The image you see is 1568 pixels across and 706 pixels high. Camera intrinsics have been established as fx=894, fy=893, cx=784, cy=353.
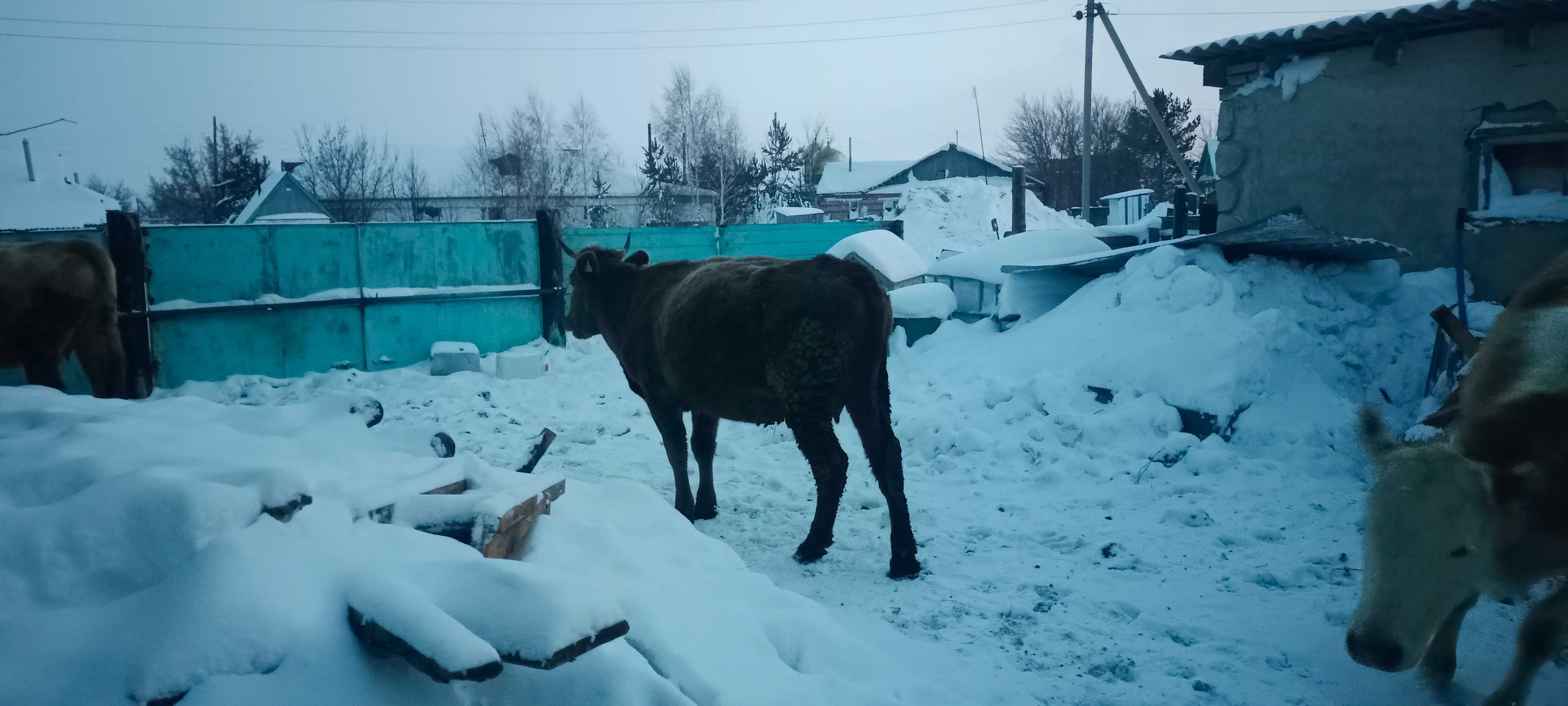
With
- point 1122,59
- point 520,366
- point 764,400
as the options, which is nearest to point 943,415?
point 764,400

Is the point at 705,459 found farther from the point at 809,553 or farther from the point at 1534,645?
the point at 1534,645

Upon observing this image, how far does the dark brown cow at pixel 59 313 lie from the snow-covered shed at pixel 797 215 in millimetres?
25456

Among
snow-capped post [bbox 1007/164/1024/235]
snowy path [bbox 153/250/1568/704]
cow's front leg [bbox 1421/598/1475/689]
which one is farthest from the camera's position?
snow-capped post [bbox 1007/164/1024/235]

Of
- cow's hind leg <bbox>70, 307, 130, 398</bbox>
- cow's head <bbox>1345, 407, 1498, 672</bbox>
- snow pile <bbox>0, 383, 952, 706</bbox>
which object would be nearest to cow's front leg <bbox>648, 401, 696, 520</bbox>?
snow pile <bbox>0, 383, 952, 706</bbox>

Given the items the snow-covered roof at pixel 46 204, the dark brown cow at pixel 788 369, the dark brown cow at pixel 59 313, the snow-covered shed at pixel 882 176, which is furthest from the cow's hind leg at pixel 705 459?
the snow-covered shed at pixel 882 176

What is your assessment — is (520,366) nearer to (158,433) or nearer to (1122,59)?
(158,433)

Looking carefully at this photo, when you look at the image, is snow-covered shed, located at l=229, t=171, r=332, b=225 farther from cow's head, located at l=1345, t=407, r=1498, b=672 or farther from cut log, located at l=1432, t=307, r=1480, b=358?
cow's head, located at l=1345, t=407, r=1498, b=672

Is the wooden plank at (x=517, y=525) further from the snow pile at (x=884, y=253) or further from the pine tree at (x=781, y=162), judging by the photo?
the pine tree at (x=781, y=162)

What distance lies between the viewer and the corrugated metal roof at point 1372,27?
7547 mm

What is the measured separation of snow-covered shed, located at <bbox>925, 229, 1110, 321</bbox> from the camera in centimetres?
1091

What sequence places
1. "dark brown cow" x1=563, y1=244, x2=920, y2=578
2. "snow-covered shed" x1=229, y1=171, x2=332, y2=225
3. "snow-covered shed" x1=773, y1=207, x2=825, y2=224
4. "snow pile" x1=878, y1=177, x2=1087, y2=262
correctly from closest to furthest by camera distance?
"dark brown cow" x1=563, y1=244, x2=920, y2=578 < "snow-covered shed" x1=229, y1=171, x2=332, y2=225 < "snow-covered shed" x1=773, y1=207, x2=825, y2=224 < "snow pile" x1=878, y1=177, x2=1087, y2=262

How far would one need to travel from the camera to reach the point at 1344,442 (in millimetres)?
6523

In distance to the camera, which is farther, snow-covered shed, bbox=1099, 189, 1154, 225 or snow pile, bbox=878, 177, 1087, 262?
snow pile, bbox=878, 177, 1087, 262

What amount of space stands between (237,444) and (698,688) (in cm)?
194
